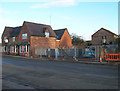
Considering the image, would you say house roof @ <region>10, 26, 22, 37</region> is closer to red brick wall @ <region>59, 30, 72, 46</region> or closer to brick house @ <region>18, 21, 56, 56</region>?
brick house @ <region>18, 21, 56, 56</region>

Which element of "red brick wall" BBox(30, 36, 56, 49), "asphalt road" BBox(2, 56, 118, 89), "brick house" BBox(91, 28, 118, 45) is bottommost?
"asphalt road" BBox(2, 56, 118, 89)

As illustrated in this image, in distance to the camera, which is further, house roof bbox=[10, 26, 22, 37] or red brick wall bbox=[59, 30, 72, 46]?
red brick wall bbox=[59, 30, 72, 46]

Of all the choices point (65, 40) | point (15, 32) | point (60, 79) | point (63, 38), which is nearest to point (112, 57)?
point (60, 79)

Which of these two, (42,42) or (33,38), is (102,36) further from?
(33,38)

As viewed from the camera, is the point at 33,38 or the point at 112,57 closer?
the point at 112,57

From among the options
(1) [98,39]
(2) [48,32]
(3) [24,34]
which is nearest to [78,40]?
(1) [98,39]

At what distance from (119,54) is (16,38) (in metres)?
31.6

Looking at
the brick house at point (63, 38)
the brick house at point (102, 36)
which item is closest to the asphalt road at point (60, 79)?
the brick house at point (63, 38)

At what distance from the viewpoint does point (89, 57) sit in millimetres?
23578

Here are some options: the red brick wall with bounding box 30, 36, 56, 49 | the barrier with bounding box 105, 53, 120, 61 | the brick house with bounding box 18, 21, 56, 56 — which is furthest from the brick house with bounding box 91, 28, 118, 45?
the barrier with bounding box 105, 53, 120, 61

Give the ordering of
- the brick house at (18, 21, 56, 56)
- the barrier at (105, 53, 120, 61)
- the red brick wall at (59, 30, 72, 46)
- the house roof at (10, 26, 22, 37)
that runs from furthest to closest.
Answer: the red brick wall at (59, 30, 72, 46) → the house roof at (10, 26, 22, 37) → the brick house at (18, 21, 56, 56) → the barrier at (105, 53, 120, 61)

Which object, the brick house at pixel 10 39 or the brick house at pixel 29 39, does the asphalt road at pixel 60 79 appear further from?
the brick house at pixel 10 39

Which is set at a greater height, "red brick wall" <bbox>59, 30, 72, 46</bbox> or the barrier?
"red brick wall" <bbox>59, 30, 72, 46</bbox>

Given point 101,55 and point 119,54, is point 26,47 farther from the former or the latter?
point 119,54
